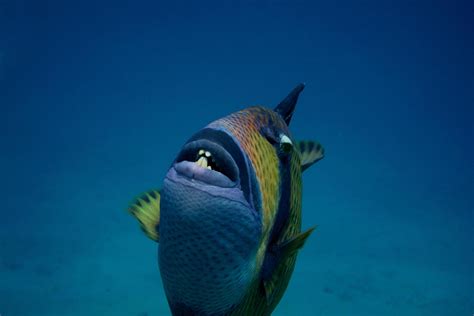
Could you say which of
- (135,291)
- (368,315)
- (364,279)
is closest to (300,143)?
(368,315)

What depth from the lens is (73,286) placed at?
35.3 ft

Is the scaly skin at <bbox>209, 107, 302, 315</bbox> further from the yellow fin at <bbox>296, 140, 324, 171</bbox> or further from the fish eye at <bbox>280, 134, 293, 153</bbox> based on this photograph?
the yellow fin at <bbox>296, 140, 324, 171</bbox>

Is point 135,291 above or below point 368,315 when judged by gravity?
above

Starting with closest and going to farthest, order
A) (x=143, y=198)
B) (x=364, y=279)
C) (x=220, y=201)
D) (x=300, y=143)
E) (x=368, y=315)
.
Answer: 1. (x=220, y=201)
2. (x=143, y=198)
3. (x=300, y=143)
4. (x=368, y=315)
5. (x=364, y=279)

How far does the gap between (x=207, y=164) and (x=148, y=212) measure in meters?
0.51

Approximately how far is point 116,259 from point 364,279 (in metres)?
8.65

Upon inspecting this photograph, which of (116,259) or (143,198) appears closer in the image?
(143,198)

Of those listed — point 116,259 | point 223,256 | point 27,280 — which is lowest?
point 223,256

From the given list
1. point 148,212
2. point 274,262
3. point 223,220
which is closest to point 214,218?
point 223,220

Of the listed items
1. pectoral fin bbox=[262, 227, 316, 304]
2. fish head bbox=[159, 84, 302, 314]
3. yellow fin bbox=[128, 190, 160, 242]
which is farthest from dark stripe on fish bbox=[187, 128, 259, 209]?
yellow fin bbox=[128, 190, 160, 242]

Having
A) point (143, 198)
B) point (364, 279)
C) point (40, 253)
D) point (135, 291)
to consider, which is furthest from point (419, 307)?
point (40, 253)

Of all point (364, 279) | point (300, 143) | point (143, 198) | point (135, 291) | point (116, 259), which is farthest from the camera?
point (116, 259)

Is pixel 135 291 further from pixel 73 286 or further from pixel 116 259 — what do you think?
pixel 116 259

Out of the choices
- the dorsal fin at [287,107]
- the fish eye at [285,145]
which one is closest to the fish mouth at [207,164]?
the fish eye at [285,145]
